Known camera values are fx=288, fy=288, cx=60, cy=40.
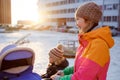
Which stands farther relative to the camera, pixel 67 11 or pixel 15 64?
pixel 67 11

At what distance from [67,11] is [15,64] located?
68.4 metres

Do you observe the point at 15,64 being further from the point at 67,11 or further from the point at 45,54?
the point at 67,11

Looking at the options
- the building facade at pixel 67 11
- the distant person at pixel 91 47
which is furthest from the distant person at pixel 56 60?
the building facade at pixel 67 11

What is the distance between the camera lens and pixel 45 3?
85.1 metres

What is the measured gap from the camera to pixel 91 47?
2.32m

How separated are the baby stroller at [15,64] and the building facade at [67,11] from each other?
4575 cm

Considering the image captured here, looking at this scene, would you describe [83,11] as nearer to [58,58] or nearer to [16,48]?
[16,48]

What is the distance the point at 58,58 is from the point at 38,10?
292ft

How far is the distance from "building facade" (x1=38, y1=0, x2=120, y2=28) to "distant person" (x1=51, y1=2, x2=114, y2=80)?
4567 centimetres

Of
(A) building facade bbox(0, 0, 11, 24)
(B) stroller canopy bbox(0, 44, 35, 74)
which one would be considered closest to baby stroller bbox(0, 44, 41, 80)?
(B) stroller canopy bbox(0, 44, 35, 74)

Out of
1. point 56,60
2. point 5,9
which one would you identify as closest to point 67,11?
point 5,9

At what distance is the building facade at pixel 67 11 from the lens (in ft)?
166

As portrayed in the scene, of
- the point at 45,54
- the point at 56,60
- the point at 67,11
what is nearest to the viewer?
the point at 56,60

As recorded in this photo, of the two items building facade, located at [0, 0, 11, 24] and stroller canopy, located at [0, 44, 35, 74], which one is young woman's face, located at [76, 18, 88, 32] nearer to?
stroller canopy, located at [0, 44, 35, 74]
